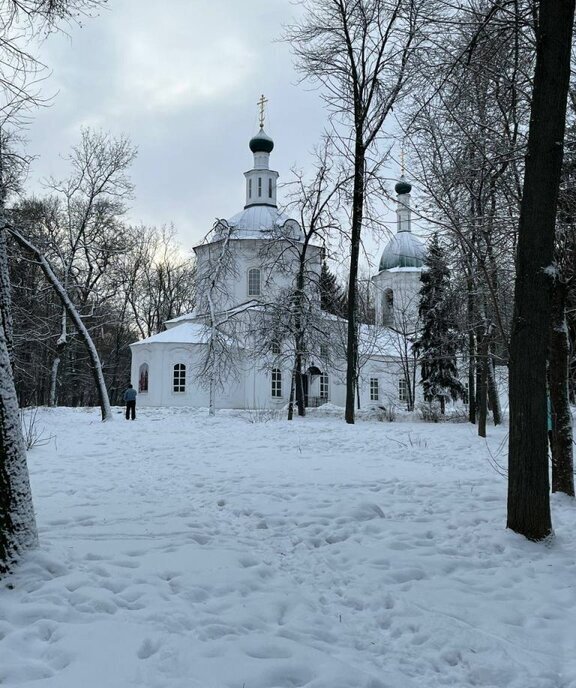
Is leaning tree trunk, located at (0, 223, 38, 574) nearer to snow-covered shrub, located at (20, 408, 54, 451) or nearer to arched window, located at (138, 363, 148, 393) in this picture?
snow-covered shrub, located at (20, 408, 54, 451)

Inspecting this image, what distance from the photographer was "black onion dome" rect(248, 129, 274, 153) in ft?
112

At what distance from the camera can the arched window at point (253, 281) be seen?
3231 cm

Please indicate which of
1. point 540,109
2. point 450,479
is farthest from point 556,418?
point 540,109

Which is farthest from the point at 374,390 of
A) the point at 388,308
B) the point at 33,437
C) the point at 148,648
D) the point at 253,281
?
the point at 148,648

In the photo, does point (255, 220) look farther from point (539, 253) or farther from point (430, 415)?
point (539, 253)

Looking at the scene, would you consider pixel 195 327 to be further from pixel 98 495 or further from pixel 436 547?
pixel 436 547

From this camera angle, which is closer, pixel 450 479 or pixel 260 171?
pixel 450 479

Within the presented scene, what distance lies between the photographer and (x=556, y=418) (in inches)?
259

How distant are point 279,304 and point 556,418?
15.1 meters

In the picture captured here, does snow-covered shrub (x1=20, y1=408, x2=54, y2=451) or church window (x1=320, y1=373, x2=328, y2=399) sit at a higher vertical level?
church window (x1=320, y1=373, x2=328, y2=399)

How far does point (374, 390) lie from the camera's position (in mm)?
36875

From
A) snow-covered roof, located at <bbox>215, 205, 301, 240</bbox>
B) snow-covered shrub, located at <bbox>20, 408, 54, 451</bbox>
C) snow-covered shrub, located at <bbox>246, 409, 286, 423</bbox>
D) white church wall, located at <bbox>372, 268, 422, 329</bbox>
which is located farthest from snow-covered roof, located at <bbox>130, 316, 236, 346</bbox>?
snow-covered shrub, located at <bbox>20, 408, 54, 451</bbox>

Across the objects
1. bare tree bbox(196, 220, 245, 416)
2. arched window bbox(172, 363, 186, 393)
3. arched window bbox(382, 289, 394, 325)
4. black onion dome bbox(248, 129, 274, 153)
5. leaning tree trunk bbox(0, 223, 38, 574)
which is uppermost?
black onion dome bbox(248, 129, 274, 153)

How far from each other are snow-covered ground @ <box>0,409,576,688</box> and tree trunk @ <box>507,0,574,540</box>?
0.74m
